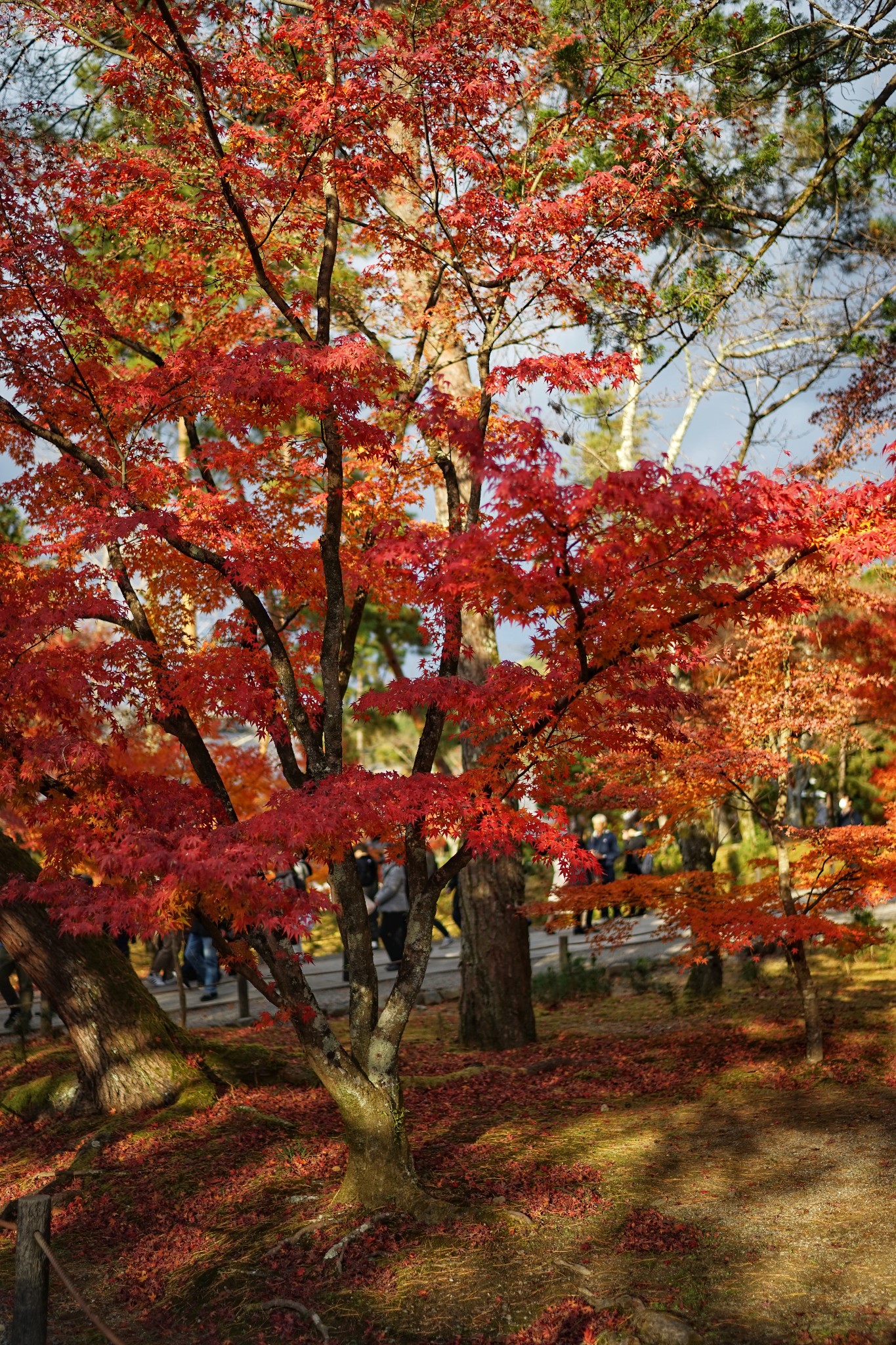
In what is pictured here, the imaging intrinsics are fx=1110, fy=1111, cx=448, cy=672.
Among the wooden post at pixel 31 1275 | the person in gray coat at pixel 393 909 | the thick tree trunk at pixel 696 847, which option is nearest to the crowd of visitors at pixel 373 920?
the person in gray coat at pixel 393 909

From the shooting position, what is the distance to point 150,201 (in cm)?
780

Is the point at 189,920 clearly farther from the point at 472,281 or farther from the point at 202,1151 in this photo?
the point at 472,281

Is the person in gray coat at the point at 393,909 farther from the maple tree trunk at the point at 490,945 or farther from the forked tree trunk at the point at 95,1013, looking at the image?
the forked tree trunk at the point at 95,1013

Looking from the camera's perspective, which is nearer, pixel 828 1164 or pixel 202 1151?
pixel 828 1164

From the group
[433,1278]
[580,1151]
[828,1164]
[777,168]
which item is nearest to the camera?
[433,1278]

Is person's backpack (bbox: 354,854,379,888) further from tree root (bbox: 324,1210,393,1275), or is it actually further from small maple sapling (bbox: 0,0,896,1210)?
tree root (bbox: 324,1210,393,1275)

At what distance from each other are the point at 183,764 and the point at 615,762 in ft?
26.7

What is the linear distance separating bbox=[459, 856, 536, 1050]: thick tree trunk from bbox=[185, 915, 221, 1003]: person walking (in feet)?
17.1

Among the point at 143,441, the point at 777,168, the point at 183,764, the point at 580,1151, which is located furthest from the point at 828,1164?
the point at 183,764

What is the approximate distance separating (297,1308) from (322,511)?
5583 millimetres

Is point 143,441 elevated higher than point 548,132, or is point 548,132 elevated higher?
point 548,132

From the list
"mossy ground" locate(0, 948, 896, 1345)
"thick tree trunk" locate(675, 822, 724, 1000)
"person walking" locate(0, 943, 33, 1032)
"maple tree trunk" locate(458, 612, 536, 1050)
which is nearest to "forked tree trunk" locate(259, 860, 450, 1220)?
"mossy ground" locate(0, 948, 896, 1345)

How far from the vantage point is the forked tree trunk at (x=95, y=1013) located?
8.91 metres

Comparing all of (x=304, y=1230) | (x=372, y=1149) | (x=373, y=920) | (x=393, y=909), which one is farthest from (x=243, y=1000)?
(x=304, y=1230)
